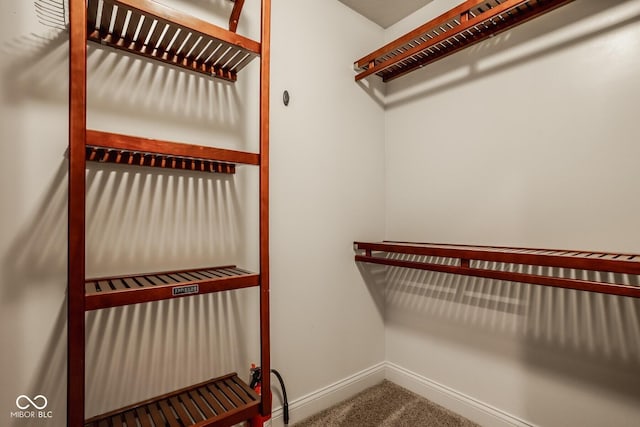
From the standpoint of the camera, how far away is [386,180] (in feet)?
6.11

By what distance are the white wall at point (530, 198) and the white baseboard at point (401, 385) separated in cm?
4

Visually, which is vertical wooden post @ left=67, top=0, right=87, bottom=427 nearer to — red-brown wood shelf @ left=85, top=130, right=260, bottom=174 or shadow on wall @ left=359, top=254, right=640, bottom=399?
red-brown wood shelf @ left=85, top=130, right=260, bottom=174

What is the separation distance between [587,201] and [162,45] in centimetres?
160

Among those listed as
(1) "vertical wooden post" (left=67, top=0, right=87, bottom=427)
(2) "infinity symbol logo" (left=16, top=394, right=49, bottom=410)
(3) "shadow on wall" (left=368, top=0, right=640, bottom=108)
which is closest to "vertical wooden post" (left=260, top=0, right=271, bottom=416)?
(1) "vertical wooden post" (left=67, top=0, right=87, bottom=427)

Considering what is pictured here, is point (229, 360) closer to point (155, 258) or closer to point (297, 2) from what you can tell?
point (155, 258)

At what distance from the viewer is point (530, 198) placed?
1.27 metres

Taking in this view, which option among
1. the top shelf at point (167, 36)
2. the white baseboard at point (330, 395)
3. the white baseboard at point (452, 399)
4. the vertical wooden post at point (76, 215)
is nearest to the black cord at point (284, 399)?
the white baseboard at point (330, 395)

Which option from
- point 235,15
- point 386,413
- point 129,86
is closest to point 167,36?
point 129,86

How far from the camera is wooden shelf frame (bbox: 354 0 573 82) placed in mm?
1148

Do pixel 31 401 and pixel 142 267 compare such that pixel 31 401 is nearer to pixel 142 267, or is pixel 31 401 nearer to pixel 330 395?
pixel 142 267

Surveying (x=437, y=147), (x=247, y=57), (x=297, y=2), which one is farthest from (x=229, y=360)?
(x=297, y=2)

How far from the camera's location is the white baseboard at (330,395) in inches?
55.2

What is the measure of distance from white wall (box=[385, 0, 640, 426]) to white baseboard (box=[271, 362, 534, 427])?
0.04 meters

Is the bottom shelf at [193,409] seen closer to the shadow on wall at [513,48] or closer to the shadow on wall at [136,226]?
the shadow on wall at [136,226]
